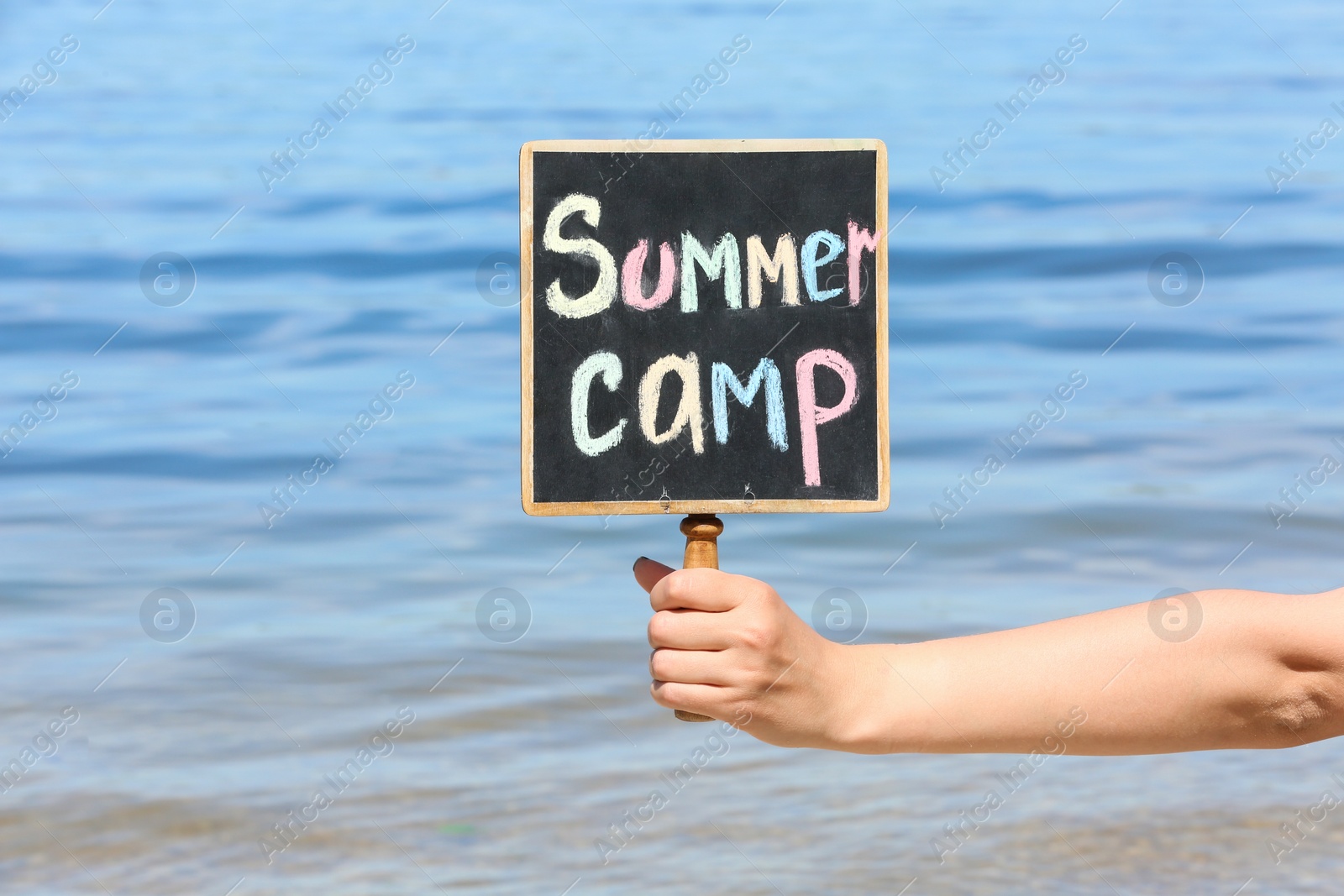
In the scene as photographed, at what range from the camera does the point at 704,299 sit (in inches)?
81.3

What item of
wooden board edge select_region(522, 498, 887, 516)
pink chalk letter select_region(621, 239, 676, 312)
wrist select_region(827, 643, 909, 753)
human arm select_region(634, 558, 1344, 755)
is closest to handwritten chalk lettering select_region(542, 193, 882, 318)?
pink chalk letter select_region(621, 239, 676, 312)

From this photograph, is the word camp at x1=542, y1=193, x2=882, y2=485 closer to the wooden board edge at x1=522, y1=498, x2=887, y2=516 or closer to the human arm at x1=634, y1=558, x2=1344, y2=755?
the wooden board edge at x1=522, y1=498, x2=887, y2=516

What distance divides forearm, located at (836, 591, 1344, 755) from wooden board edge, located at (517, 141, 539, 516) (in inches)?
20.3

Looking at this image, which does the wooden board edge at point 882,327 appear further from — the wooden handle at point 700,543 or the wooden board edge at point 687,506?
the wooden handle at point 700,543

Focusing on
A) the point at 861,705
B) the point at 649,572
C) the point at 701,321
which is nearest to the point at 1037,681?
the point at 861,705

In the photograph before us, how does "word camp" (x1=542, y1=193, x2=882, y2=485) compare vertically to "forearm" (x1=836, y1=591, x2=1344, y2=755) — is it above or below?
above

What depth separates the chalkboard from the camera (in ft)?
6.70

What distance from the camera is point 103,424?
291 inches

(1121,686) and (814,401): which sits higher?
(814,401)

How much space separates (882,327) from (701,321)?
0.25 m

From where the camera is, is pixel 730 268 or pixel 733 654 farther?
Result: pixel 730 268

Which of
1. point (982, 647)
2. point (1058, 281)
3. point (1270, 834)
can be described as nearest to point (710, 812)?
point (1270, 834)

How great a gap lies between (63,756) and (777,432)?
2.63 m

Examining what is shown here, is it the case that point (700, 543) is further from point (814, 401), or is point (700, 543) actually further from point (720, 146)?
point (720, 146)
